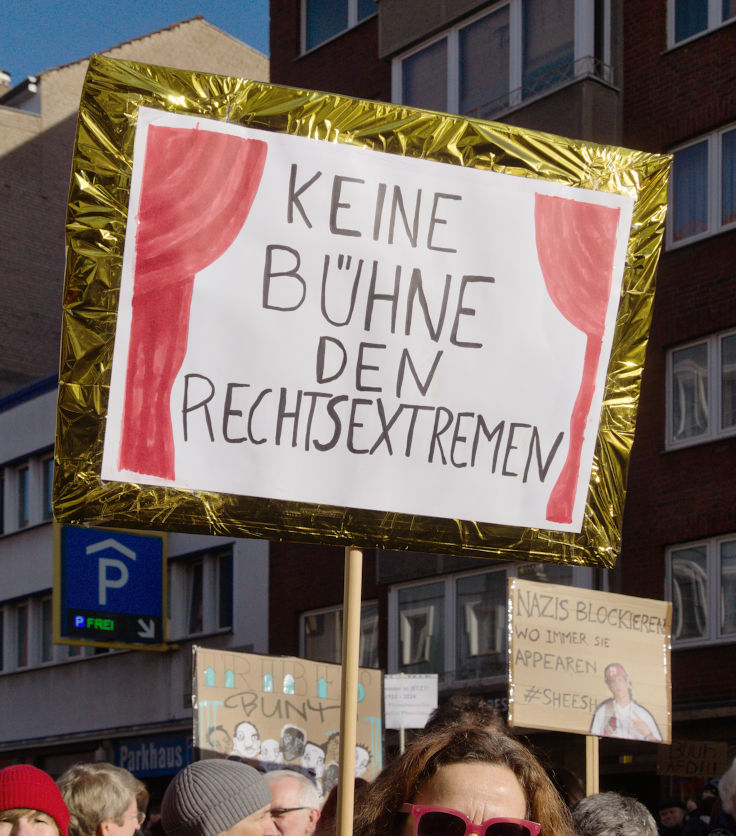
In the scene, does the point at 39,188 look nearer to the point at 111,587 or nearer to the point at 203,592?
the point at 111,587

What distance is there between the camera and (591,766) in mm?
7852

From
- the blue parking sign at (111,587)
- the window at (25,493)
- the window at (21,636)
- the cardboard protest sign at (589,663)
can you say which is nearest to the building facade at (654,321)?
the blue parking sign at (111,587)

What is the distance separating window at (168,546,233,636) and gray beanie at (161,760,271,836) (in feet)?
71.3

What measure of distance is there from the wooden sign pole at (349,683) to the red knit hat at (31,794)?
3.06ft

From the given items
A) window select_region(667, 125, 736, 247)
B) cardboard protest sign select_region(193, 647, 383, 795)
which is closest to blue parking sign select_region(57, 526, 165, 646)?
window select_region(667, 125, 736, 247)

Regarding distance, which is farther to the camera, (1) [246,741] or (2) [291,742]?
(2) [291,742]

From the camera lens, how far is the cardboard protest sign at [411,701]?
11.9 metres

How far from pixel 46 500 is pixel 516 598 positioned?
869 inches

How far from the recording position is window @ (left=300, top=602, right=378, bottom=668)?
22.7 metres

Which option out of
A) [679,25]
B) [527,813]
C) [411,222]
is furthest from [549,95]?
[527,813]

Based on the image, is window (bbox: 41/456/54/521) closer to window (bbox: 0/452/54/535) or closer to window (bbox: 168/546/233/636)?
window (bbox: 0/452/54/535)

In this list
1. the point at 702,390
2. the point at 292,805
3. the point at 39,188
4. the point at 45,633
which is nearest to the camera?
the point at 292,805

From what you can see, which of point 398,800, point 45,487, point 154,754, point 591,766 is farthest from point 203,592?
point 398,800

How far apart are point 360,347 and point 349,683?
0.88m
